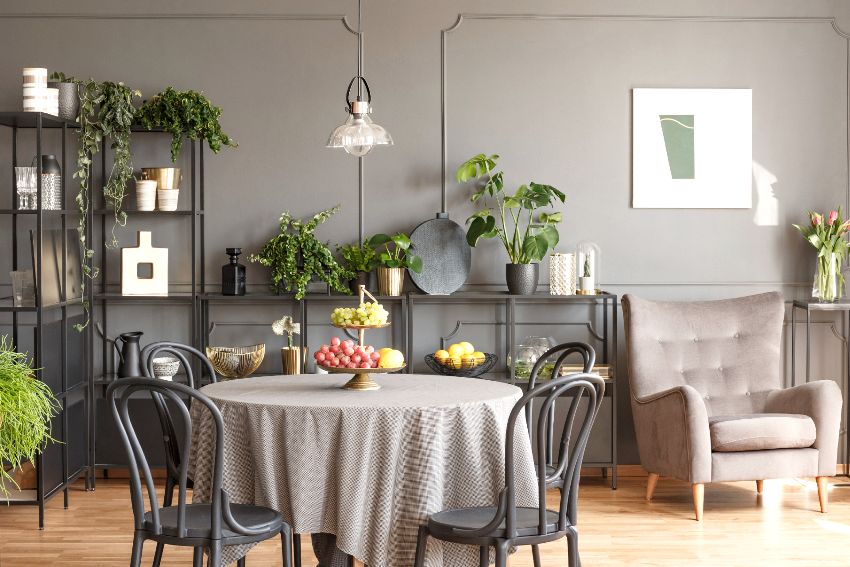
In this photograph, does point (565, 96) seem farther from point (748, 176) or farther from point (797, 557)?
point (797, 557)

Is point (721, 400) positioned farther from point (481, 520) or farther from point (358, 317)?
point (481, 520)

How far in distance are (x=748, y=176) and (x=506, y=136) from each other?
1.40 meters

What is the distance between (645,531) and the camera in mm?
4762

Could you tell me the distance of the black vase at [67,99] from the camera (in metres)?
5.44

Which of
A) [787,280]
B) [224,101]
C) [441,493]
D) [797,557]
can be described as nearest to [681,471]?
[797,557]

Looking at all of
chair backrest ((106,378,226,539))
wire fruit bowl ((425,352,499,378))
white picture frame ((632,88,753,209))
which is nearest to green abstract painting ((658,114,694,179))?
white picture frame ((632,88,753,209))

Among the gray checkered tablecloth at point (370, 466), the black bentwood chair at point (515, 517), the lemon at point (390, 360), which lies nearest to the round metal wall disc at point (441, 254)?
the lemon at point (390, 360)

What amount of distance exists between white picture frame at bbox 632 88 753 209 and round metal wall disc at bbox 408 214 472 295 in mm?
1036

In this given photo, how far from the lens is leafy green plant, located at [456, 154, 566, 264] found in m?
5.64

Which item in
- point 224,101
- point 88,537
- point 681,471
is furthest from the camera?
point 224,101

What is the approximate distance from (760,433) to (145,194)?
11.1 ft

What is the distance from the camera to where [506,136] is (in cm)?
596

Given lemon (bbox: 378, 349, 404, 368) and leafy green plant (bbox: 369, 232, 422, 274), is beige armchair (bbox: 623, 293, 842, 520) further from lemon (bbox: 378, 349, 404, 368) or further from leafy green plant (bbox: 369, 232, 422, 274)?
lemon (bbox: 378, 349, 404, 368)

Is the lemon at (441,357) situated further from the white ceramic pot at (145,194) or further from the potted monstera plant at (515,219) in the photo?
the white ceramic pot at (145,194)
